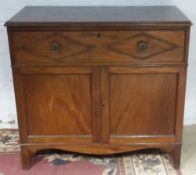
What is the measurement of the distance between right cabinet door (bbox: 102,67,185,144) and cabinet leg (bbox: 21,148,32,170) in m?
0.43

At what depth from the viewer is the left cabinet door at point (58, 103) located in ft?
5.87

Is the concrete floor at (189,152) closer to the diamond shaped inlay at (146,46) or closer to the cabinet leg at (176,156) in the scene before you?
the cabinet leg at (176,156)

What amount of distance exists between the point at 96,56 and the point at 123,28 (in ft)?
0.62

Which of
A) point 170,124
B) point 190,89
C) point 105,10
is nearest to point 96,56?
point 105,10

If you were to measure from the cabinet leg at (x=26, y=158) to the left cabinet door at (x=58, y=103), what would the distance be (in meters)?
0.06

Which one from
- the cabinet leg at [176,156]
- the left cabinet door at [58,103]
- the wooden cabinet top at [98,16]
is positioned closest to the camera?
the wooden cabinet top at [98,16]

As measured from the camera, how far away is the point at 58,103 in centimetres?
185

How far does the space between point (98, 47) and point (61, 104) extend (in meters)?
0.36

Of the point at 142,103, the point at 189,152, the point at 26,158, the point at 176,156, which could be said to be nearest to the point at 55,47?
the point at 142,103

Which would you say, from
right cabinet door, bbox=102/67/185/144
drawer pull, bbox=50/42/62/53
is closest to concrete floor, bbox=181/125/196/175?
right cabinet door, bbox=102/67/185/144

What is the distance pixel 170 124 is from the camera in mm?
1877

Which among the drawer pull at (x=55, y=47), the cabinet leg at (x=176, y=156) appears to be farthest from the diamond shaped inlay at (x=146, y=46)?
the cabinet leg at (x=176, y=156)

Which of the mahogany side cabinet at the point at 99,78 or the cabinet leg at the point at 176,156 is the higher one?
the mahogany side cabinet at the point at 99,78

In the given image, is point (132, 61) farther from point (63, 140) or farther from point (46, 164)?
point (46, 164)
